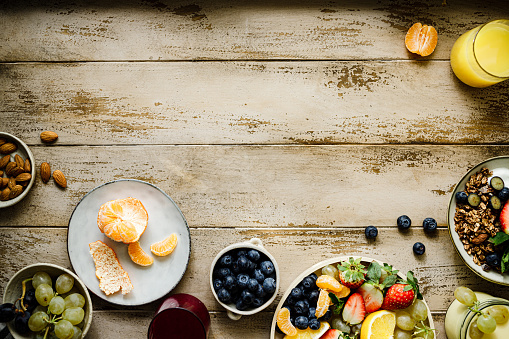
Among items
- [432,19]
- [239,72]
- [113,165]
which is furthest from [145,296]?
[432,19]

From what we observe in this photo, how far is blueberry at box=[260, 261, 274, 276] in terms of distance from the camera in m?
1.17

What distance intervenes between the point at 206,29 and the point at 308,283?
1.00 m

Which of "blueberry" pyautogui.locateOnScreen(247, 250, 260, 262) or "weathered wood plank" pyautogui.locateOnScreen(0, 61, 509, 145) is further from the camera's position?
"weathered wood plank" pyautogui.locateOnScreen(0, 61, 509, 145)

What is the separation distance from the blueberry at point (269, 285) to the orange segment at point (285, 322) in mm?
82

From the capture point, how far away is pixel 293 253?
4.41ft

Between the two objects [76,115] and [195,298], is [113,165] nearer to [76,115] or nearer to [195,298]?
[76,115]

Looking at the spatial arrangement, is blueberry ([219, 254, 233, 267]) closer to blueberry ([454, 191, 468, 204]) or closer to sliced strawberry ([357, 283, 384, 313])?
sliced strawberry ([357, 283, 384, 313])

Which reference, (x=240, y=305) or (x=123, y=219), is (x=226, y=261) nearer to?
(x=240, y=305)

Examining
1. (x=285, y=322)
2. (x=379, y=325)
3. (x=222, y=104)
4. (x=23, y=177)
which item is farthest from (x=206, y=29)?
(x=379, y=325)

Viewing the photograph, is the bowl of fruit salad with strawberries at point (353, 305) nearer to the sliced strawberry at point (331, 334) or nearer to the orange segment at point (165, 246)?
the sliced strawberry at point (331, 334)

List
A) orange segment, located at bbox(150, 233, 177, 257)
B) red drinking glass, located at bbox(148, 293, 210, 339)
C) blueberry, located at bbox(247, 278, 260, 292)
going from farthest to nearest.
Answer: orange segment, located at bbox(150, 233, 177, 257) < blueberry, located at bbox(247, 278, 260, 292) < red drinking glass, located at bbox(148, 293, 210, 339)

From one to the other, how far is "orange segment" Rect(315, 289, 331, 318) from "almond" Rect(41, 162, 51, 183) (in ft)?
3.54

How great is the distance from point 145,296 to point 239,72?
89cm

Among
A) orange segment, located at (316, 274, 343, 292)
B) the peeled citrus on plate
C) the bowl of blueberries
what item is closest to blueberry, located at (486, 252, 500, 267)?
orange segment, located at (316, 274, 343, 292)
